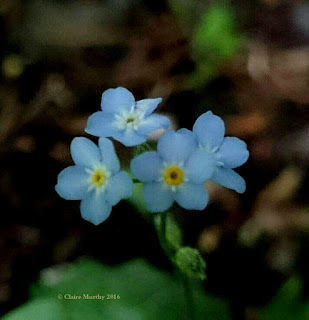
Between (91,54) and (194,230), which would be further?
(91,54)

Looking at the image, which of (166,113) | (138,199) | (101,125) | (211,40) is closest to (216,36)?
(211,40)

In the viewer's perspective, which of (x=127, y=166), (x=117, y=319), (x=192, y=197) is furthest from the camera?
(x=127, y=166)

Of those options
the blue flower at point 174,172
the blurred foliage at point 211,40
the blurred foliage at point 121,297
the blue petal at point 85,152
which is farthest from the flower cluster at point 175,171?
the blurred foliage at point 211,40

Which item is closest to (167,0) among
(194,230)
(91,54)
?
(91,54)

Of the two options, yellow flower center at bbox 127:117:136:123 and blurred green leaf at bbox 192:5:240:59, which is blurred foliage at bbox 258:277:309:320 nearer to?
yellow flower center at bbox 127:117:136:123

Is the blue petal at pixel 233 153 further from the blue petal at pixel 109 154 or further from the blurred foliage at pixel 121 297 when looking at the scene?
the blurred foliage at pixel 121 297

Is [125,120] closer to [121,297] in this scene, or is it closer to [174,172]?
[174,172]

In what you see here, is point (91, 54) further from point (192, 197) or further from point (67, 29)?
point (192, 197)
